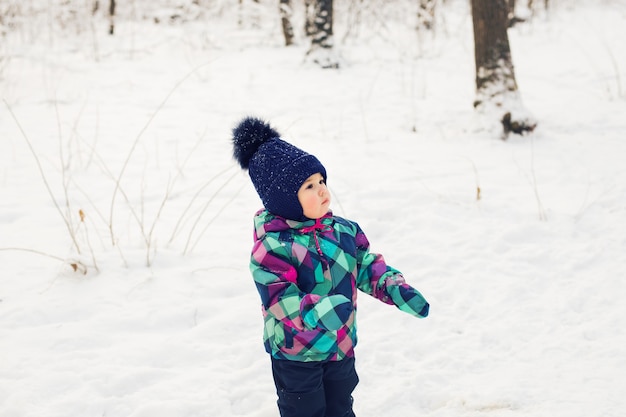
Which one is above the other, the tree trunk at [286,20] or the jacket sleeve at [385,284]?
the tree trunk at [286,20]

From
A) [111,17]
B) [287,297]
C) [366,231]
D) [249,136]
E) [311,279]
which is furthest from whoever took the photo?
[111,17]

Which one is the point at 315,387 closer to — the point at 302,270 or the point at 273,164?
the point at 302,270

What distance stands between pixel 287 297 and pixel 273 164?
0.43 m

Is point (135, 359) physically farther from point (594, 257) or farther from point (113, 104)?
point (113, 104)

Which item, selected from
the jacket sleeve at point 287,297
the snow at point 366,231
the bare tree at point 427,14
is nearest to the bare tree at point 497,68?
the snow at point 366,231

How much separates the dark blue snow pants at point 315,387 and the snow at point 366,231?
358mm

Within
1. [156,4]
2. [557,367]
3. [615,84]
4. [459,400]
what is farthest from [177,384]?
[156,4]

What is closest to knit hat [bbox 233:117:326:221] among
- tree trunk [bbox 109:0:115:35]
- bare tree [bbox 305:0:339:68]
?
bare tree [bbox 305:0:339:68]

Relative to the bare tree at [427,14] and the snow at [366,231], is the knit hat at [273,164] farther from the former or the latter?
the bare tree at [427,14]

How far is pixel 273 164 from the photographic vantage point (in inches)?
66.8

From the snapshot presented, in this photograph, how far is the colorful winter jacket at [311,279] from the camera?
1545 millimetres

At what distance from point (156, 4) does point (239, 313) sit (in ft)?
46.8

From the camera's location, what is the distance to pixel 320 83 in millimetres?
7004

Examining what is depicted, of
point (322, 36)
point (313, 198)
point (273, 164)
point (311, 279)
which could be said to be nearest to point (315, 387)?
point (311, 279)
